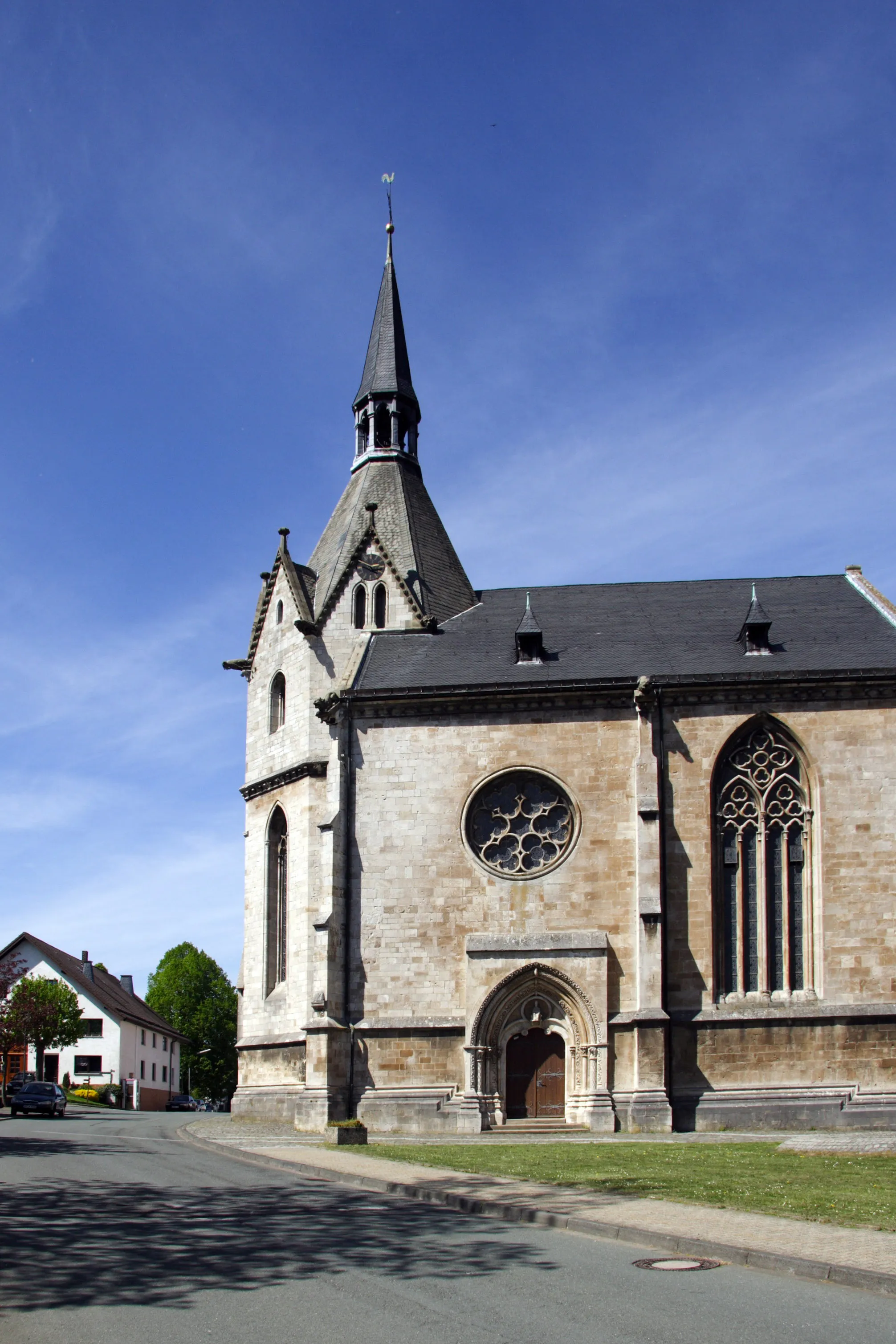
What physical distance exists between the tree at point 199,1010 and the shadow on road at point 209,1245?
77.1 meters

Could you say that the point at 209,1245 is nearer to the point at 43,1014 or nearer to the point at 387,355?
the point at 387,355

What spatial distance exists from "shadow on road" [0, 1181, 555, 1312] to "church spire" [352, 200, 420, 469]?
90.5 ft

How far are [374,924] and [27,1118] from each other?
46.8 feet

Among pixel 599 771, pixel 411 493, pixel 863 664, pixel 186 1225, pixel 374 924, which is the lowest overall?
pixel 186 1225

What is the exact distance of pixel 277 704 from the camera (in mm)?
34375

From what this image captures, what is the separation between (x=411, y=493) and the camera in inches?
1484

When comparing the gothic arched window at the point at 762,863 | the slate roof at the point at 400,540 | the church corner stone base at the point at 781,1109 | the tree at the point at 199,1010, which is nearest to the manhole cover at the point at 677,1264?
the church corner stone base at the point at 781,1109

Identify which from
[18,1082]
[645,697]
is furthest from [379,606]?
[18,1082]

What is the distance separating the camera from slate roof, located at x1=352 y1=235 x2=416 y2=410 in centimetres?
3988

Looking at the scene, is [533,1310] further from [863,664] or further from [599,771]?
[863,664]

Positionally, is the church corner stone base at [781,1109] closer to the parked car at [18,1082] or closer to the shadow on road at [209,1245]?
the shadow on road at [209,1245]

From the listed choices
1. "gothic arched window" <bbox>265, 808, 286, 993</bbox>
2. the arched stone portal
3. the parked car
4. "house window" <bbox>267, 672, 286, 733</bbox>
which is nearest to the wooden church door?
the arched stone portal

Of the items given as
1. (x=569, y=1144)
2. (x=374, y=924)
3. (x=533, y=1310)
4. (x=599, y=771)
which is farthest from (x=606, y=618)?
(x=533, y=1310)

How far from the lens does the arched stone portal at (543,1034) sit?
2720 cm
